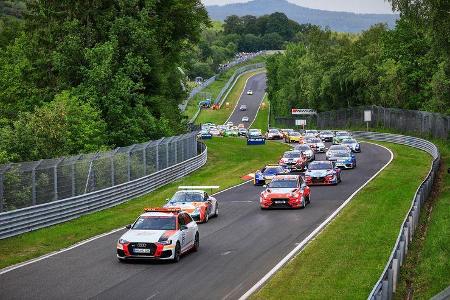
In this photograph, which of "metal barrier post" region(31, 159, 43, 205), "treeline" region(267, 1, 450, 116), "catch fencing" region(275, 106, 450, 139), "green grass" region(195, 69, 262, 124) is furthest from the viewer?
"green grass" region(195, 69, 262, 124)

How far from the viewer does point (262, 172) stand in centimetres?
4794

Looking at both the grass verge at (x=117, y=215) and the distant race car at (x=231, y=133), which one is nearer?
the grass verge at (x=117, y=215)

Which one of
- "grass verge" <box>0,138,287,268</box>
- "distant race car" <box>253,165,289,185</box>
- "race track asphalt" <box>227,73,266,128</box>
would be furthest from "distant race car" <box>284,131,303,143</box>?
"race track asphalt" <box>227,73,266,128</box>

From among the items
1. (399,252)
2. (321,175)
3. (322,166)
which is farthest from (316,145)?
(399,252)

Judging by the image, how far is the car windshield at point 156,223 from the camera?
73.8ft

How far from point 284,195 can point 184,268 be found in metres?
14.9

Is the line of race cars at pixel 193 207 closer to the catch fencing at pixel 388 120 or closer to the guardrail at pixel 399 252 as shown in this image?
Answer: the guardrail at pixel 399 252

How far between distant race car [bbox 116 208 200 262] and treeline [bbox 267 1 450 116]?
167 feet

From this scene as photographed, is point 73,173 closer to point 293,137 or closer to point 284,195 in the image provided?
point 284,195

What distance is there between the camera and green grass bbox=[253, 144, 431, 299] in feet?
58.6

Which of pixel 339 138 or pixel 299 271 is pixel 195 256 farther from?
pixel 339 138

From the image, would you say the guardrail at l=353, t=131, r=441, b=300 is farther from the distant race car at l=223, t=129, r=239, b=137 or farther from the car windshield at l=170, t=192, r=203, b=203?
the distant race car at l=223, t=129, r=239, b=137

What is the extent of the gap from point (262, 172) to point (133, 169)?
950 centimetres

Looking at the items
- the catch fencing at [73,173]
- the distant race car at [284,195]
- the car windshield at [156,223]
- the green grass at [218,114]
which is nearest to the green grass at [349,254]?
the distant race car at [284,195]
